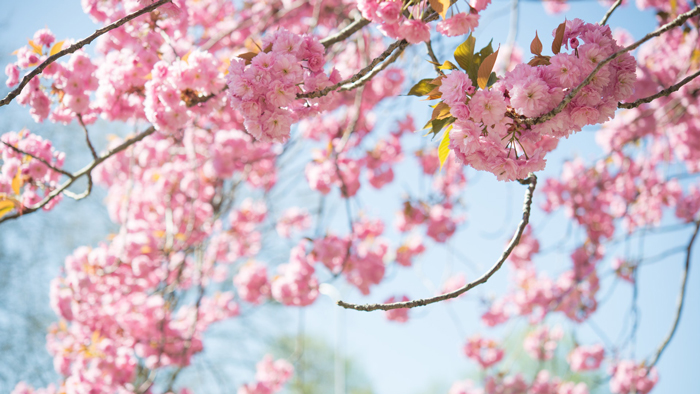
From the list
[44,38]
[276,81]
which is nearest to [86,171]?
[44,38]

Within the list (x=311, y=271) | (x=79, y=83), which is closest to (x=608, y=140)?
(x=311, y=271)

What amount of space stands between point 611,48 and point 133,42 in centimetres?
149

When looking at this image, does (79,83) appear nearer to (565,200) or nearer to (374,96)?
(374,96)

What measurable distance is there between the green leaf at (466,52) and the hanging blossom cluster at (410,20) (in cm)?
11

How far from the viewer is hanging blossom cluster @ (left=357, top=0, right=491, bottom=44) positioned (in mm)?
984

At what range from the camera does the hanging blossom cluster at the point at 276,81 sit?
37.7 inches

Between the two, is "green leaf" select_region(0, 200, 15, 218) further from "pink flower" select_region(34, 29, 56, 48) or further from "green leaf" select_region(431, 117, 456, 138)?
"green leaf" select_region(431, 117, 456, 138)

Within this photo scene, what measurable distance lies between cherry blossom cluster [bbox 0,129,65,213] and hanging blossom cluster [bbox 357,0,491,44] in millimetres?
1178

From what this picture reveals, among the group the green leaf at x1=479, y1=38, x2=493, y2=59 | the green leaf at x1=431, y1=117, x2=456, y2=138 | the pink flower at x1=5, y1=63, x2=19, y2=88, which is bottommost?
the green leaf at x1=431, y1=117, x2=456, y2=138

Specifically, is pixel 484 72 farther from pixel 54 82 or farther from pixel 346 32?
pixel 54 82

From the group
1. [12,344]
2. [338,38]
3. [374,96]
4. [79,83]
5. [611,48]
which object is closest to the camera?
[611,48]

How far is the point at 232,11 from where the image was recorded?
11.3ft

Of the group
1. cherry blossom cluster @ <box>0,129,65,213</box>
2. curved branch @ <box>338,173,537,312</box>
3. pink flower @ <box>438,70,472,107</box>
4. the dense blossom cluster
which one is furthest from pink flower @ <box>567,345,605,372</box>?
cherry blossom cluster @ <box>0,129,65,213</box>

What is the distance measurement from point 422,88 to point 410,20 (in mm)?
171
